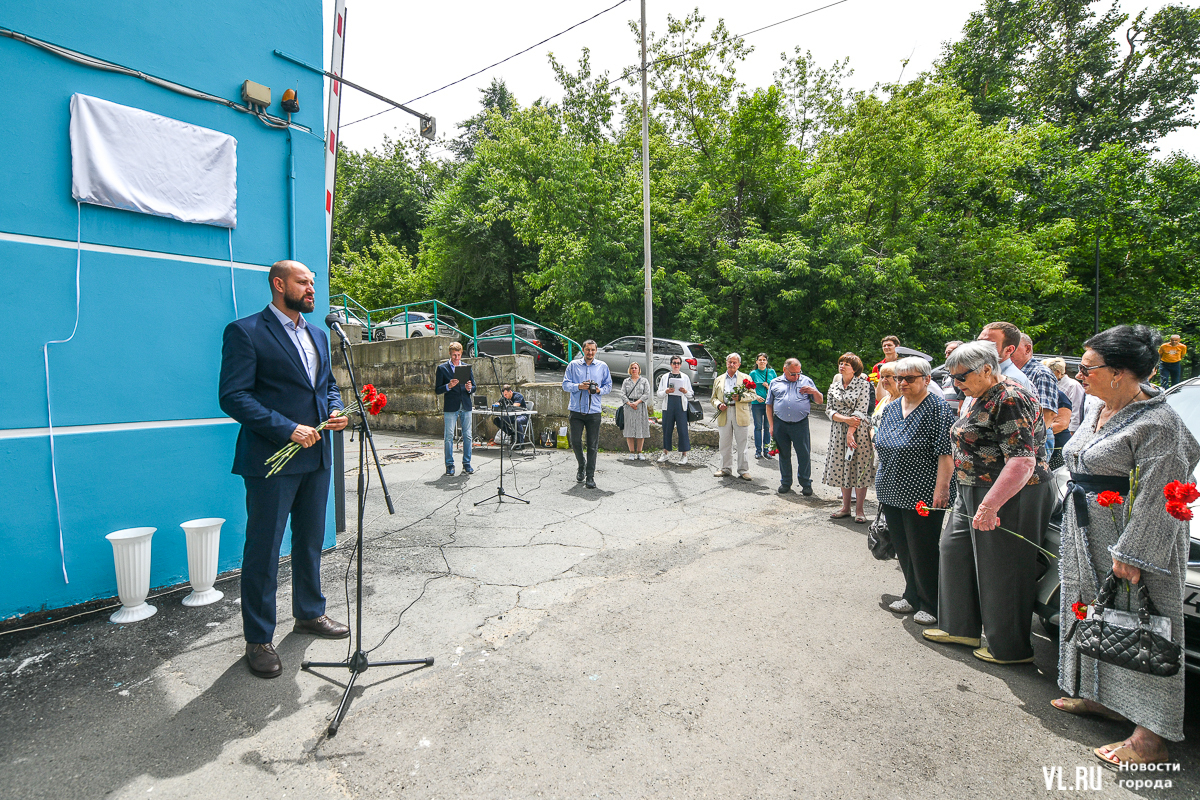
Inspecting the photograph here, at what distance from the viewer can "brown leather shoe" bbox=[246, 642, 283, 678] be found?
3141 mm

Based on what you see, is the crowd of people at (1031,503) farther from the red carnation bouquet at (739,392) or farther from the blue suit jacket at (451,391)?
the blue suit jacket at (451,391)

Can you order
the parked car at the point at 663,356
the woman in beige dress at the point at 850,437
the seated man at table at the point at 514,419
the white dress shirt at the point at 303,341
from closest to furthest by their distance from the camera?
1. the white dress shirt at the point at 303,341
2. the woman in beige dress at the point at 850,437
3. the seated man at table at the point at 514,419
4. the parked car at the point at 663,356

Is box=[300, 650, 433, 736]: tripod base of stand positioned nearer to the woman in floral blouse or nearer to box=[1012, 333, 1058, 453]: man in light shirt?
the woman in floral blouse

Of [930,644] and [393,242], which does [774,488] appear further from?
[393,242]

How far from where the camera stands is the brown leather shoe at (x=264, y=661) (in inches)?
124

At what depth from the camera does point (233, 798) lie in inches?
88.5

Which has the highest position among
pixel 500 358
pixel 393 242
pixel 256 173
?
pixel 393 242

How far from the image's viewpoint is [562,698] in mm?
2963

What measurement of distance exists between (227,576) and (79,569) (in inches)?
35.3

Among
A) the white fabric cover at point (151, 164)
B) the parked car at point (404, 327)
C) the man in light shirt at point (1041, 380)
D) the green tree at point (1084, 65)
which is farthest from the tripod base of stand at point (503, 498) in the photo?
the green tree at point (1084, 65)

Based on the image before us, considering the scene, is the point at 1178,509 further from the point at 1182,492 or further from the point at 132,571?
the point at 132,571

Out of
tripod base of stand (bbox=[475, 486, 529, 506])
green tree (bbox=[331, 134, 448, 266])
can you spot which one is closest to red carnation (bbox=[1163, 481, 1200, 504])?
tripod base of stand (bbox=[475, 486, 529, 506])

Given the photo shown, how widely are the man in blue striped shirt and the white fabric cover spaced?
177 inches

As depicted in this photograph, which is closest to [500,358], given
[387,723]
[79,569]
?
[79,569]
